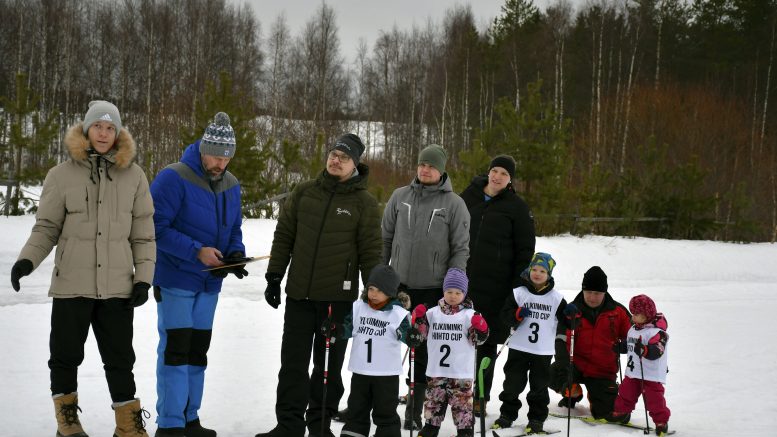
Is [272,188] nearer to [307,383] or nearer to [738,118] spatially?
[307,383]

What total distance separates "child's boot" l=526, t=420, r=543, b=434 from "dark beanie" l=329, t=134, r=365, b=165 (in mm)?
2260

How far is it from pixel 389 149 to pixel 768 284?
23993 mm

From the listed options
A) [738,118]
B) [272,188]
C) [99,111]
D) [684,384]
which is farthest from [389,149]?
[99,111]

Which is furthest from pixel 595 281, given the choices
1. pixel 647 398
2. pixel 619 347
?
pixel 647 398

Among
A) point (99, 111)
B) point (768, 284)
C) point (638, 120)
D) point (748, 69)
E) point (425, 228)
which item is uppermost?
point (748, 69)

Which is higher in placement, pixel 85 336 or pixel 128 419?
pixel 85 336

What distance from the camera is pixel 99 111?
13.5ft

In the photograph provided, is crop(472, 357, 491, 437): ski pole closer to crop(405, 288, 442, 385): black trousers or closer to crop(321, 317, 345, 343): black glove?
crop(405, 288, 442, 385): black trousers

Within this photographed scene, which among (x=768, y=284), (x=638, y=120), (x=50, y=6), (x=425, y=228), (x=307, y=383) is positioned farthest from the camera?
(x=50, y=6)

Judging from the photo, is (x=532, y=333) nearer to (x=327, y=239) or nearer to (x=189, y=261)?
(x=327, y=239)

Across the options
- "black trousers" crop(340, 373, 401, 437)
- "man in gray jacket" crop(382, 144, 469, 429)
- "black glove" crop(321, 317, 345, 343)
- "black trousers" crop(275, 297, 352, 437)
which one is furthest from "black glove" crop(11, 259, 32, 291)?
"man in gray jacket" crop(382, 144, 469, 429)

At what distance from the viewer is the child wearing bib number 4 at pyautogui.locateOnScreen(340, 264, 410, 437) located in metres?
4.39

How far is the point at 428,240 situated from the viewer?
507 cm

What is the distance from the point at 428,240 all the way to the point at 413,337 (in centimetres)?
89
